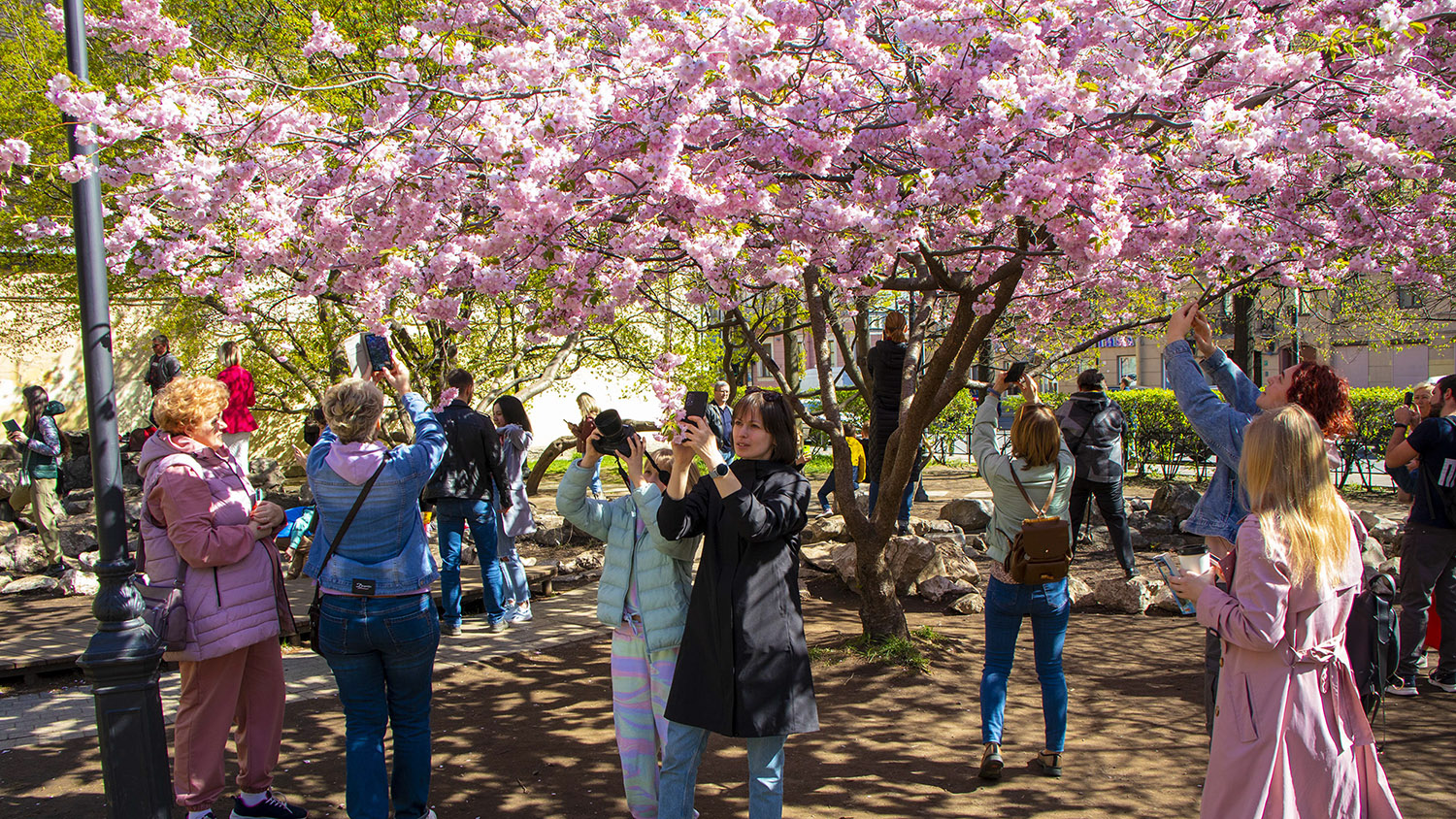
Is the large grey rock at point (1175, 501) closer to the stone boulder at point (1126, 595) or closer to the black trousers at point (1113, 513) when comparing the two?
the black trousers at point (1113, 513)

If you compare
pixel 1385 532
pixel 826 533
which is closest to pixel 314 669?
pixel 826 533

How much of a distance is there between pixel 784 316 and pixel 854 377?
5.52 metres

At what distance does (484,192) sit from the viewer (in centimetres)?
491

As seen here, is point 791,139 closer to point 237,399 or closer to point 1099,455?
point 1099,455

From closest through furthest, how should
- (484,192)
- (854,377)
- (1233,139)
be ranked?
(1233,139) < (484,192) < (854,377)

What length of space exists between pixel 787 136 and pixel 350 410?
87.0 inches

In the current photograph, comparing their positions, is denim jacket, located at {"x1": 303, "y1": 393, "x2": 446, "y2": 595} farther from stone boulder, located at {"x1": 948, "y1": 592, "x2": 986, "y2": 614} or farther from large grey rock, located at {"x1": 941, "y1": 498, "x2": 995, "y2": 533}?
large grey rock, located at {"x1": 941, "y1": 498, "x2": 995, "y2": 533}

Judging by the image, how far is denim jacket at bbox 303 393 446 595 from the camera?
3.42m

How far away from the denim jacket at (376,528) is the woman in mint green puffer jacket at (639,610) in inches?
22.5

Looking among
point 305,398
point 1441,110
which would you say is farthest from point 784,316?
point 1441,110

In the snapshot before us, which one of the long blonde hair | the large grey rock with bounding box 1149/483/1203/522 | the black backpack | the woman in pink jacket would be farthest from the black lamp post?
the large grey rock with bounding box 1149/483/1203/522

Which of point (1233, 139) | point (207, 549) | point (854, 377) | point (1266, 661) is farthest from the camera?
point (854, 377)

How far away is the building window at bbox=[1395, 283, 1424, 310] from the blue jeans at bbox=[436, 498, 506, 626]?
875cm

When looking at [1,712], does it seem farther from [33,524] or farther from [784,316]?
[784,316]
